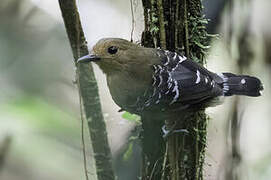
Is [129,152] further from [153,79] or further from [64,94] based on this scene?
[64,94]

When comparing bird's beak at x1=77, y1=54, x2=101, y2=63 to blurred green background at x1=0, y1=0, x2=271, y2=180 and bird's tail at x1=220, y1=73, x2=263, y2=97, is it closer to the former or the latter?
blurred green background at x1=0, y1=0, x2=271, y2=180

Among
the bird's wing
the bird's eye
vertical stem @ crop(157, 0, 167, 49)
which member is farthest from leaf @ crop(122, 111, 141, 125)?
vertical stem @ crop(157, 0, 167, 49)

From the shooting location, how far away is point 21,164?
3697 mm

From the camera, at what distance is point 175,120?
9.68 feet

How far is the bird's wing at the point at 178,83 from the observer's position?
2982mm

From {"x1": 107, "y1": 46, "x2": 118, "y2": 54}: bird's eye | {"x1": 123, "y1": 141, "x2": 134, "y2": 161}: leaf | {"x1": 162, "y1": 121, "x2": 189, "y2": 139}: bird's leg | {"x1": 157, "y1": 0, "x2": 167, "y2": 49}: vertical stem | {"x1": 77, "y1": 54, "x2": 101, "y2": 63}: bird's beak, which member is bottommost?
{"x1": 123, "y1": 141, "x2": 134, "y2": 161}: leaf

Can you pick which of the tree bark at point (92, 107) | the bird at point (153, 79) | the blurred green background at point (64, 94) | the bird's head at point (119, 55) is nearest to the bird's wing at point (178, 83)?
the bird at point (153, 79)

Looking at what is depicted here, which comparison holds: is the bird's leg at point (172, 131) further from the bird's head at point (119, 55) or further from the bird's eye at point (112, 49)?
the bird's eye at point (112, 49)

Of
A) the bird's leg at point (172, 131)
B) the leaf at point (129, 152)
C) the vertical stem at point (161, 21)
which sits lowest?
the leaf at point (129, 152)

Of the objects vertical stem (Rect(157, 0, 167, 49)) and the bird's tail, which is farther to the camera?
the bird's tail

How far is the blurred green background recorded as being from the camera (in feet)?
10.4

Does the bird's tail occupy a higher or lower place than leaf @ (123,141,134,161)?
higher

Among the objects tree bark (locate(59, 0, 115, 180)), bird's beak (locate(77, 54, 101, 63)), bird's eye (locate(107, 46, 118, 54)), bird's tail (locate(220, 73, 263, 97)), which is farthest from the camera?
bird's tail (locate(220, 73, 263, 97))

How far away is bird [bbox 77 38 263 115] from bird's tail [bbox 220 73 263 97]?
3 cm
